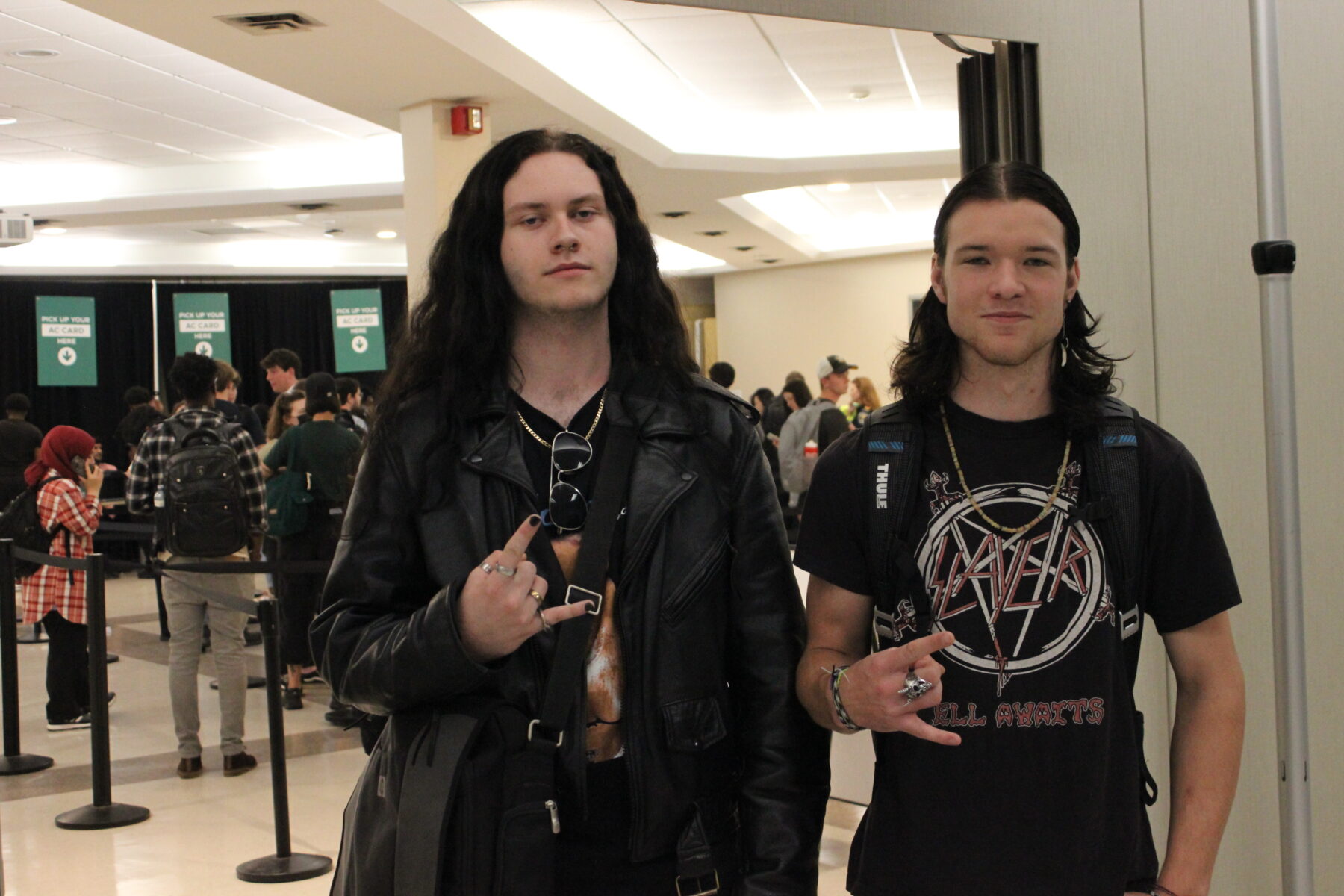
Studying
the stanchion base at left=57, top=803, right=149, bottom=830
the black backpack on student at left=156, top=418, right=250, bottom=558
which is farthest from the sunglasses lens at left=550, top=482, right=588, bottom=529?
the black backpack on student at left=156, top=418, right=250, bottom=558

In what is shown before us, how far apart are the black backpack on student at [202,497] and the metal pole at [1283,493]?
4.42 m

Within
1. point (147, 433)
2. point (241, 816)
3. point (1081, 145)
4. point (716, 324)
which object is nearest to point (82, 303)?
point (716, 324)

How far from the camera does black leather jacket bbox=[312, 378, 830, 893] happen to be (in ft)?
5.04

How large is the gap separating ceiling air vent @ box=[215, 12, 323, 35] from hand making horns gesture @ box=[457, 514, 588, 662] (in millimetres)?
4981

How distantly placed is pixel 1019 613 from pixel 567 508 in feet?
1.86

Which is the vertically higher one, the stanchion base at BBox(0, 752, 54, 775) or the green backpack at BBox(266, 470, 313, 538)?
the green backpack at BBox(266, 470, 313, 538)

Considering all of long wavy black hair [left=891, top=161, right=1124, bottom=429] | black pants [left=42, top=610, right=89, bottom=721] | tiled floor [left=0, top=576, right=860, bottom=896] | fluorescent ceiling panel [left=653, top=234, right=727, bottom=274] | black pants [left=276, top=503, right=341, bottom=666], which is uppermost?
fluorescent ceiling panel [left=653, top=234, right=727, bottom=274]

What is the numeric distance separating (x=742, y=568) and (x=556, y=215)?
0.51 m

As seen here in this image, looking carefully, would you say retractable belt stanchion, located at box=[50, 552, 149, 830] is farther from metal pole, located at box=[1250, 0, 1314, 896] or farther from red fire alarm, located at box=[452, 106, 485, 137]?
metal pole, located at box=[1250, 0, 1314, 896]

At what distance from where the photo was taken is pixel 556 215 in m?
1.63

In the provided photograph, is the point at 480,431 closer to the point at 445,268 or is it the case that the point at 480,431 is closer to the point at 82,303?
the point at 445,268

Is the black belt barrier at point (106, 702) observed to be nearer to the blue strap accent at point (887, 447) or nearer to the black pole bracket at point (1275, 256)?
the blue strap accent at point (887, 447)

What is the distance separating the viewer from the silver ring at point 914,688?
1405mm

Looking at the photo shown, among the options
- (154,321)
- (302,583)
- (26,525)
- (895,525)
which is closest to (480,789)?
(895,525)
